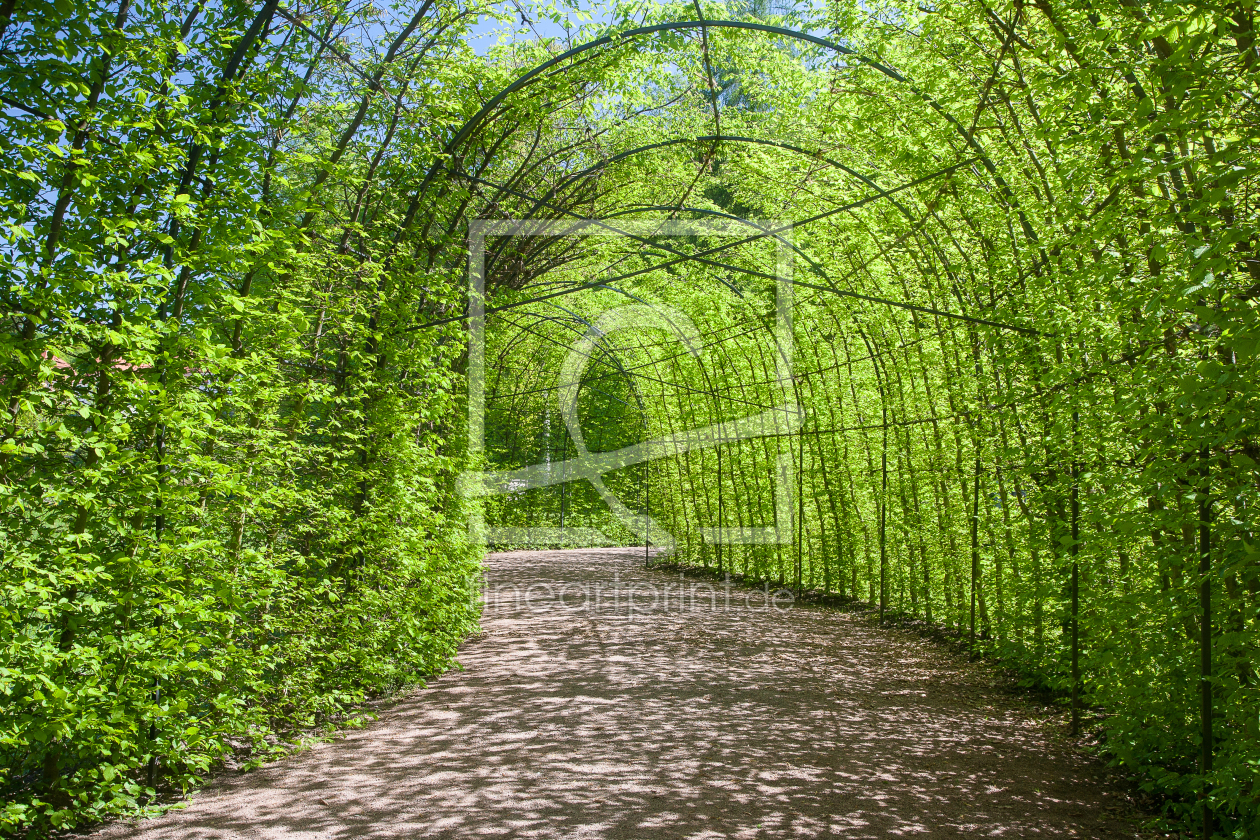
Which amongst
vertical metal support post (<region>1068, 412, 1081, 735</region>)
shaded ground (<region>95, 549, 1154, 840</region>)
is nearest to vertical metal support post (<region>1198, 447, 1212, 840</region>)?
shaded ground (<region>95, 549, 1154, 840</region>)

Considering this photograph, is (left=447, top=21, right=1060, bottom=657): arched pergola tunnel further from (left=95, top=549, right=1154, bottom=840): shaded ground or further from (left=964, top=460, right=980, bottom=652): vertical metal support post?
(left=95, top=549, right=1154, bottom=840): shaded ground

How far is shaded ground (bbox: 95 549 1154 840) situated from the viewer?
3.27 meters

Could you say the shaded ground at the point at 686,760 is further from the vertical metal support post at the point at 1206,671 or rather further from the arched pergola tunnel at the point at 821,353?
the arched pergola tunnel at the point at 821,353

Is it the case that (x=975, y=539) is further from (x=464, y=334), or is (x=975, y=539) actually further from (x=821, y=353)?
(x=464, y=334)

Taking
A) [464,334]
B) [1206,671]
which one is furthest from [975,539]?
[464,334]

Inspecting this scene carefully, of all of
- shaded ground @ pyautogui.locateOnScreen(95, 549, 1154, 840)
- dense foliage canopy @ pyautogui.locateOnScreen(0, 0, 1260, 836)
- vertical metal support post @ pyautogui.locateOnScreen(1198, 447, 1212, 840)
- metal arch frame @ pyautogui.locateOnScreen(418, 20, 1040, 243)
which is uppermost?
metal arch frame @ pyautogui.locateOnScreen(418, 20, 1040, 243)

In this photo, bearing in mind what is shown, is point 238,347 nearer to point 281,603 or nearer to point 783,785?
point 281,603

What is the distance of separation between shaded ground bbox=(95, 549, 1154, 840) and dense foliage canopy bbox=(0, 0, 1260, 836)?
33 centimetres

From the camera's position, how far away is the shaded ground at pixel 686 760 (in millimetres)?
3268

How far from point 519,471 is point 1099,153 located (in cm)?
1603

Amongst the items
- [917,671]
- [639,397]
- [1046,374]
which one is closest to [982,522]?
[917,671]

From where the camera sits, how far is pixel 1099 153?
377 centimetres

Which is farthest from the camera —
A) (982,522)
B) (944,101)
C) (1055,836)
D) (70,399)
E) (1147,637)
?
(982,522)

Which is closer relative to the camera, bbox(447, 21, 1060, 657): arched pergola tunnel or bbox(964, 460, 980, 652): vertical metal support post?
bbox(447, 21, 1060, 657): arched pergola tunnel
